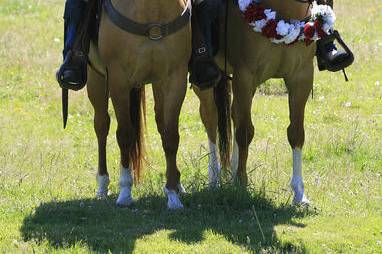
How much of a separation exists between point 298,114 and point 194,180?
4.45 feet

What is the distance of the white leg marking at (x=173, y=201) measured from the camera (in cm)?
840

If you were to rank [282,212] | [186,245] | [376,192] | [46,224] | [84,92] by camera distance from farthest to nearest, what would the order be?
1. [84,92]
2. [376,192]
3. [282,212]
4. [46,224]
5. [186,245]

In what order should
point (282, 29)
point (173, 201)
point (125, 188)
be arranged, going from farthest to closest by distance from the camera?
point (125, 188)
point (173, 201)
point (282, 29)

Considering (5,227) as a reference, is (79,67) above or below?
above

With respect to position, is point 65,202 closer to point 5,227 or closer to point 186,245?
point 5,227

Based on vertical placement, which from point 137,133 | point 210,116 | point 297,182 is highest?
point 210,116

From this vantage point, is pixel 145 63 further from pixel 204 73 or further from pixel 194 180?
pixel 194 180

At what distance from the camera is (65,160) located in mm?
10898

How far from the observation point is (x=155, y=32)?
7969mm

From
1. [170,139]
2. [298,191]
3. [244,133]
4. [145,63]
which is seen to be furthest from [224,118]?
[145,63]

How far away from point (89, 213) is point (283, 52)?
2.36 m

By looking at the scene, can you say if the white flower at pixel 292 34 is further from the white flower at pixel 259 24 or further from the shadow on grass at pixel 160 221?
the shadow on grass at pixel 160 221

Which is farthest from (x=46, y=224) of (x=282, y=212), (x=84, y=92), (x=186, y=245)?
(x=84, y=92)

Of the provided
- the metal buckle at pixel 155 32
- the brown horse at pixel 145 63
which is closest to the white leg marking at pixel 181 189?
the brown horse at pixel 145 63
